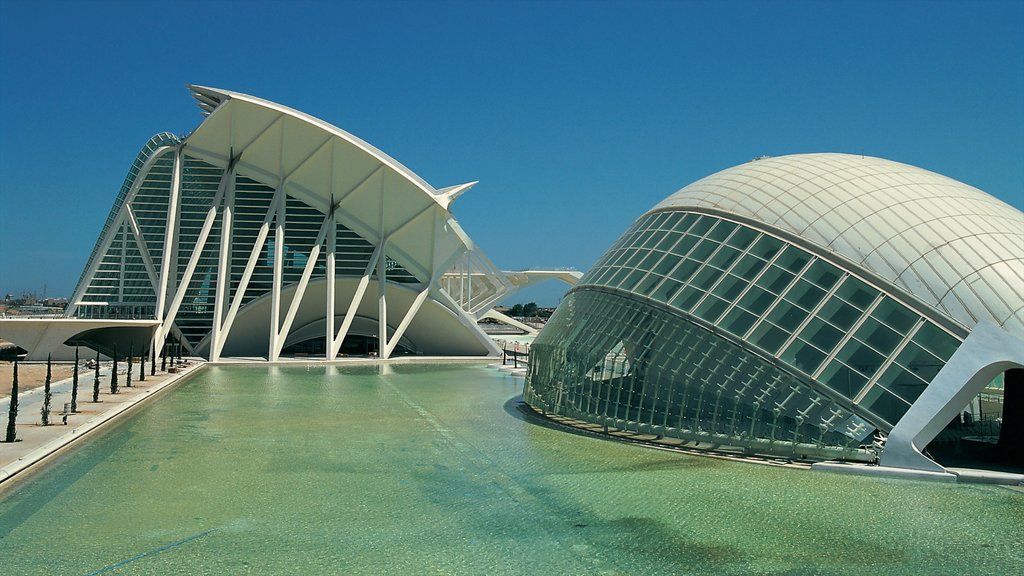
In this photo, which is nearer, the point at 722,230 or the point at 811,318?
the point at 811,318

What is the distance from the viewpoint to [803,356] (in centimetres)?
1484

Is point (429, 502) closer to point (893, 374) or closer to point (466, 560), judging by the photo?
point (466, 560)

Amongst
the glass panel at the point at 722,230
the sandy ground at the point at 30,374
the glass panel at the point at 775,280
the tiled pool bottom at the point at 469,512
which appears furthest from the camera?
the sandy ground at the point at 30,374

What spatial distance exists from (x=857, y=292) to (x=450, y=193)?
35.5 meters

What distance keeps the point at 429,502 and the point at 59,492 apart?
19.8ft

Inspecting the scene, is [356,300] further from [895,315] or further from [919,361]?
[919,361]

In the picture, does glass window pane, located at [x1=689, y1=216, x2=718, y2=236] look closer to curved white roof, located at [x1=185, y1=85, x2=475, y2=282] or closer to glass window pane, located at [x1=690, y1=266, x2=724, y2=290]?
glass window pane, located at [x1=690, y1=266, x2=724, y2=290]

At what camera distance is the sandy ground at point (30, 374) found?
1170 inches

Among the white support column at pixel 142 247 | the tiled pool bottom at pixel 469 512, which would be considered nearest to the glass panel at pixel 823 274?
the tiled pool bottom at pixel 469 512

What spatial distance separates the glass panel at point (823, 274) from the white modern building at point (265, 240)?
33.8 meters

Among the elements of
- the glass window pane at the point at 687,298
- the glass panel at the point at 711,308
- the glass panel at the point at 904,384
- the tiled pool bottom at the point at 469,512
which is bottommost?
the tiled pool bottom at the point at 469,512

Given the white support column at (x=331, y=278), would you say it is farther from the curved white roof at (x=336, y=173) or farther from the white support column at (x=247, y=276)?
the white support column at (x=247, y=276)

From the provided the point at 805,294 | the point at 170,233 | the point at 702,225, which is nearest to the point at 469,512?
the point at 805,294

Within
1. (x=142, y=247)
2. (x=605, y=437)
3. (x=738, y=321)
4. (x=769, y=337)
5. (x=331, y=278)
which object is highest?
(x=142, y=247)
